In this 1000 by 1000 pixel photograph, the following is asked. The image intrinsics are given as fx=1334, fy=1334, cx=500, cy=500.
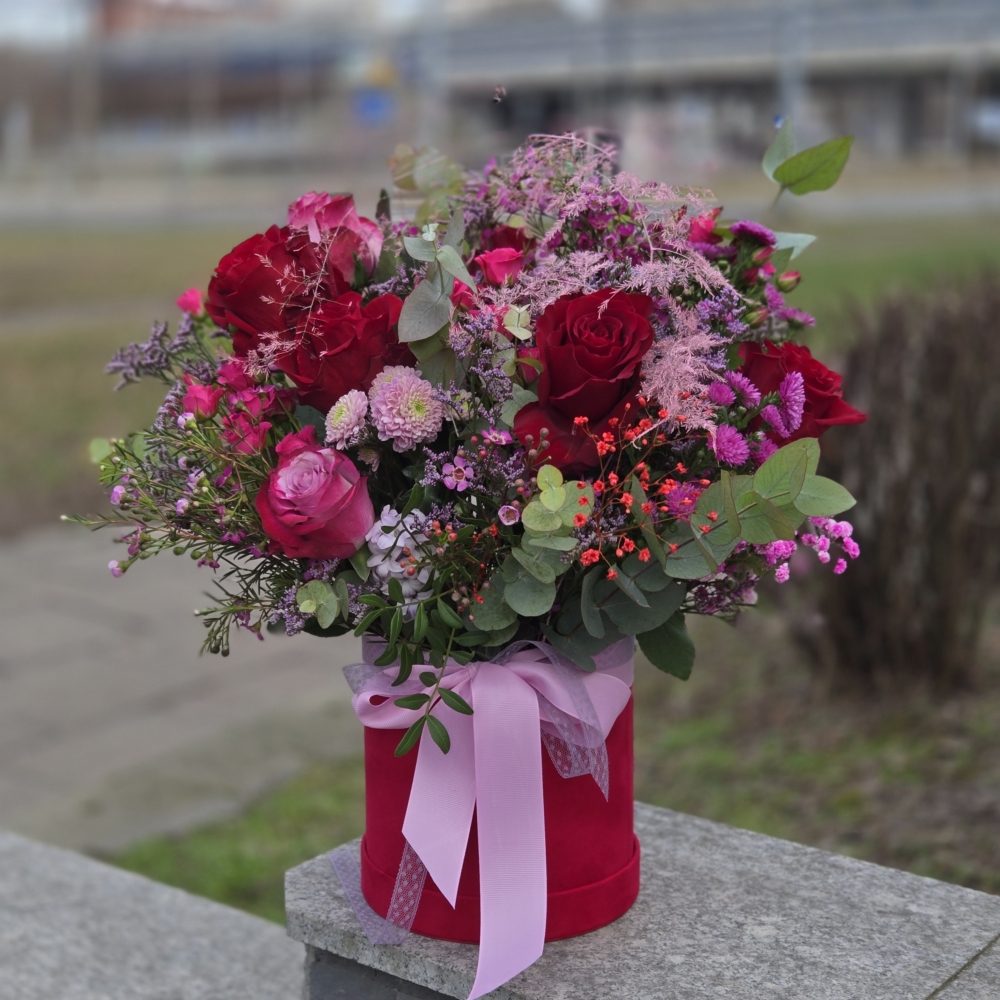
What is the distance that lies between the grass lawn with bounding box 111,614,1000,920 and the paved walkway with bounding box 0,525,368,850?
187mm

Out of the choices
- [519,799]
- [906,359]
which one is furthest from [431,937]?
[906,359]

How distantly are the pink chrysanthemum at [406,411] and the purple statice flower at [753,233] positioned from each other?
18.5 inches

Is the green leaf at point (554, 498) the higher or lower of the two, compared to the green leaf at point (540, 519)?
higher

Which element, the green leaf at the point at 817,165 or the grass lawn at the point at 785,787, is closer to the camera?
the green leaf at the point at 817,165

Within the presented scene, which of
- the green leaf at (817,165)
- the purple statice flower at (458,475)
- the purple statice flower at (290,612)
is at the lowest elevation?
the purple statice flower at (290,612)

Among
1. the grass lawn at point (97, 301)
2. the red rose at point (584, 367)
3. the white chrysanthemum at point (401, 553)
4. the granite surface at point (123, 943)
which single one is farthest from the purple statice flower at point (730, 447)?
the grass lawn at point (97, 301)

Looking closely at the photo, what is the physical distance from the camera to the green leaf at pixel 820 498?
4.56 ft

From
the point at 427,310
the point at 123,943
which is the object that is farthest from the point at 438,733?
the point at 123,943

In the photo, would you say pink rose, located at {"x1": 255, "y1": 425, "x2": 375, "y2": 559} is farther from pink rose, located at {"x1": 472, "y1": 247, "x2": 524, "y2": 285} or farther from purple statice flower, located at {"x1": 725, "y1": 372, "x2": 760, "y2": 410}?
purple statice flower, located at {"x1": 725, "y1": 372, "x2": 760, "y2": 410}

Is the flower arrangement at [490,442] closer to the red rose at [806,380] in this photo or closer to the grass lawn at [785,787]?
the red rose at [806,380]

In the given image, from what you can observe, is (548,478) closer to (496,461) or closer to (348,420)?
(496,461)

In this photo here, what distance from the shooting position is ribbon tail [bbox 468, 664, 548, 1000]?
58.3 inches

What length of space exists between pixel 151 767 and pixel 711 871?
7.75 feet

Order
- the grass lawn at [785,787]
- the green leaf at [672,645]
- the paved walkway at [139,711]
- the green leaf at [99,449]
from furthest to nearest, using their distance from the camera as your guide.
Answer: the paved walkway at [139,711] → the grass lawn at [785,787] → the green leaf at [99,449] → the green leaf at [672,645]
